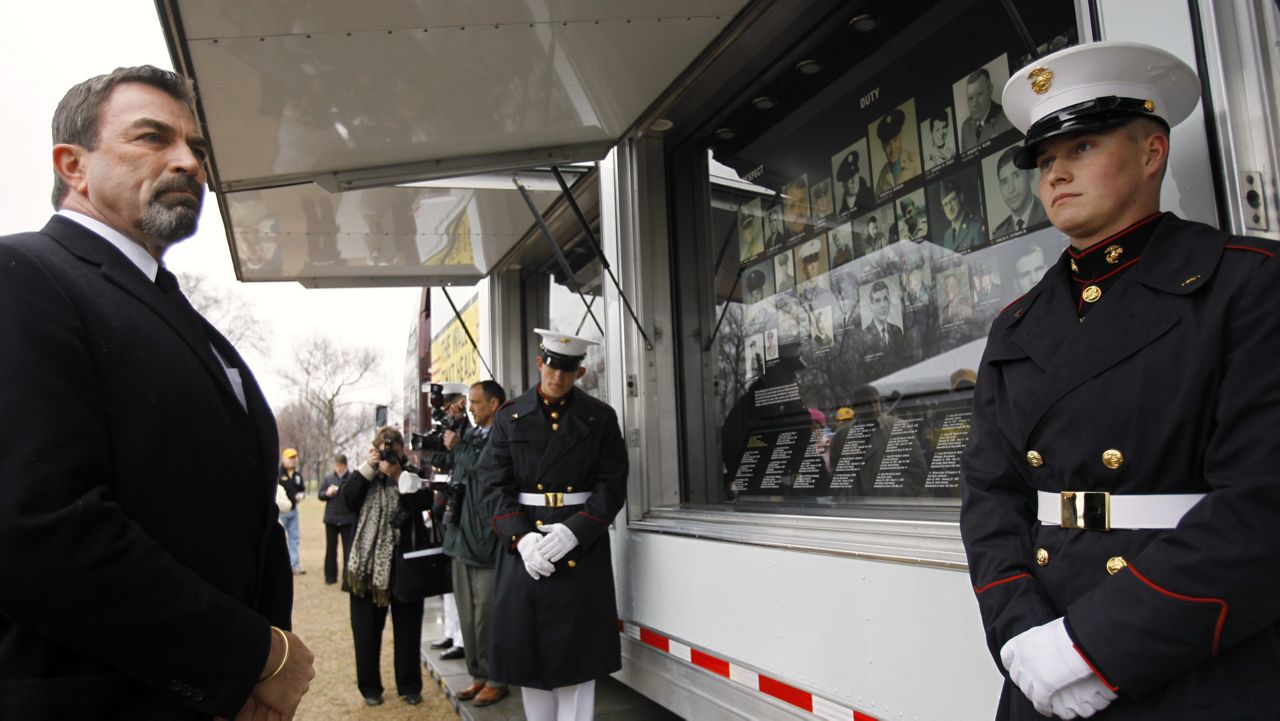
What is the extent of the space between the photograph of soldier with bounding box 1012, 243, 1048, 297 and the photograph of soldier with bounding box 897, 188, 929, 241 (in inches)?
18.3

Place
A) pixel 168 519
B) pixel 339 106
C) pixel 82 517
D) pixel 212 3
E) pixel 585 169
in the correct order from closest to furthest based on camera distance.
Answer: pixel 82 517 < pixel 168 519 < pixel 212 3 < pixel 339 106 < pixel 585 169

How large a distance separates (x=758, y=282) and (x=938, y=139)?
119cm

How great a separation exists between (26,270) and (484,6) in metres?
2.00

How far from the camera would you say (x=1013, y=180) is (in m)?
3.06

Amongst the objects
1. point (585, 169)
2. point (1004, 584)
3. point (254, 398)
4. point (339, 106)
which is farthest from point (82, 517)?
point (585, 169)

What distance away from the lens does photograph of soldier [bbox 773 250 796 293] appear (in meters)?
4.10

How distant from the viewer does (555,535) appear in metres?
3.71

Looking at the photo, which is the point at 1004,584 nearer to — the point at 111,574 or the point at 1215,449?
the point at 1215,449

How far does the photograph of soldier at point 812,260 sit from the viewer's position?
393cm

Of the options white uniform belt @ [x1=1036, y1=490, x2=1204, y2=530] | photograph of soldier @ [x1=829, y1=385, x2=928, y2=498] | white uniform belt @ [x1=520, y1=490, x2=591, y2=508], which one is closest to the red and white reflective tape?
white uniform belt @ [x1=520, y1=490, x2=591, y2=508]

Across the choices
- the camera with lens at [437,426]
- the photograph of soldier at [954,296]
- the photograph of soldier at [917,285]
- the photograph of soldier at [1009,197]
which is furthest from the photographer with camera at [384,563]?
the photograph of soldier at [1009,197]

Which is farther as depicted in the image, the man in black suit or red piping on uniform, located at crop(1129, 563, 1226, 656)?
red piping on uniform, located at crop(1129, 563, 1226, 656)

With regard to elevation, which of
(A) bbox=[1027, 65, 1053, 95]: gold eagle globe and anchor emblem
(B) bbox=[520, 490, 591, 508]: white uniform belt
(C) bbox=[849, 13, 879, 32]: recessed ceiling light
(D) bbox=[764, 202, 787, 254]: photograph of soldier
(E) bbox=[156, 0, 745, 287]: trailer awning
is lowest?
(B) bbox=[520, 490, 591, 508]: white uniform belt

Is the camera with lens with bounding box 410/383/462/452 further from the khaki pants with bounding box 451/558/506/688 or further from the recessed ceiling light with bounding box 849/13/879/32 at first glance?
the recessed ceiling light with bounding box 849/13/879/32
